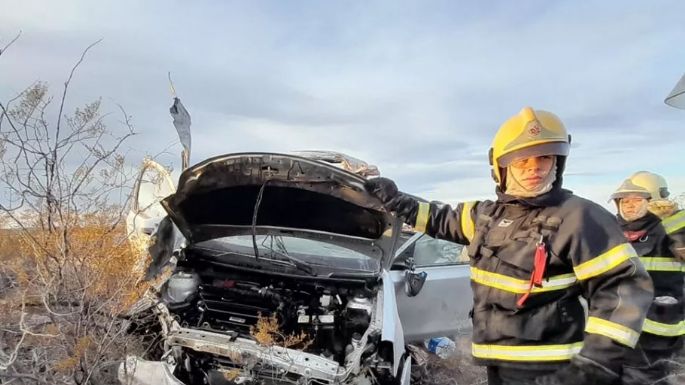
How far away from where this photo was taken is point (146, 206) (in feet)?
13.9

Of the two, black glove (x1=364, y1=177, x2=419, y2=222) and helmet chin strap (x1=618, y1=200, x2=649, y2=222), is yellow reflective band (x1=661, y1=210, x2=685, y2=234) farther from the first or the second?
black glove (x1=364, y1=177, x2=419, y2=222)

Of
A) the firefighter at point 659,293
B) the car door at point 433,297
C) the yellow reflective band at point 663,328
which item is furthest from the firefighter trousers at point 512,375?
the yellow reflective band at point 663,328

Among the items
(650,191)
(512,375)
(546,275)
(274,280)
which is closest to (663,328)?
(650,191)

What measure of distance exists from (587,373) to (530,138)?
99cm

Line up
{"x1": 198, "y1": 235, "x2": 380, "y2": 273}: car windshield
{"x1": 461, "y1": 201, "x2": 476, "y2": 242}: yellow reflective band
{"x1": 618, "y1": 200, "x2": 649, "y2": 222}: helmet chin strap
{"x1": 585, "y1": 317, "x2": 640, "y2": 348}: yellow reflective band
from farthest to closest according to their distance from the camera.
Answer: {"x1": 618, "y1": 200, "x2": 649, "y2": 222}: helmet chin strap
{"x1": 198, "y1": 235, "x2": 380, "y2": 273}: car windshield
{"x1": 461, "y1": 201, "x2": 476, "y2": 242}: yellow reflective band
{"x1": 585, "y1": 317, "x2": 640, "y2": 348}: yellow reflective band

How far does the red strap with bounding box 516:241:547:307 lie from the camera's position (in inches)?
82.0

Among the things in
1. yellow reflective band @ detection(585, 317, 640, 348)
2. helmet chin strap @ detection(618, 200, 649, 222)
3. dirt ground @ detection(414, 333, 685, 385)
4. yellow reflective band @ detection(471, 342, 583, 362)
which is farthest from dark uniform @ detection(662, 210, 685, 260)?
yellow reflective band @ detection(585, 317, 640, 348)

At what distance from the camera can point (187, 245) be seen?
3.93 m

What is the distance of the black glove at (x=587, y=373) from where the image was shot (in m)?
1.90

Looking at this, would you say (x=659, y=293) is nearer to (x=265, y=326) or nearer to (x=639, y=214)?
(x=639, y=214)

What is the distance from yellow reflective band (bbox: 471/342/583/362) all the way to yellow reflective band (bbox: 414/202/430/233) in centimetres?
76

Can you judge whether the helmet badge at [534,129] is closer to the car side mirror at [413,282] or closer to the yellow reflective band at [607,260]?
the yellow reflective band at [607,260]

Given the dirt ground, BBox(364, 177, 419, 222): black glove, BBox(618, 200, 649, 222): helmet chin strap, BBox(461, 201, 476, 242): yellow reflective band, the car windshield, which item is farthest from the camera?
the dirt ground

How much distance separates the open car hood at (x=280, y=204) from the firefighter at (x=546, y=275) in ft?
3.60
